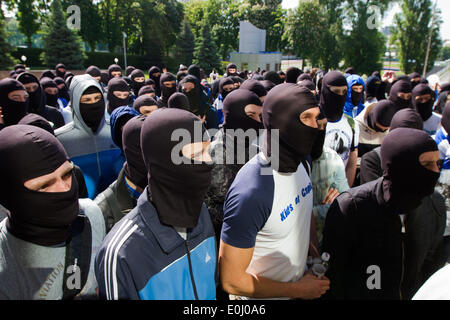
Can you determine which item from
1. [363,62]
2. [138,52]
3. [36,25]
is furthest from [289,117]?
[138,52]

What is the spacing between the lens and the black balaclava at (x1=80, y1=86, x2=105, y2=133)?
14.1 ft

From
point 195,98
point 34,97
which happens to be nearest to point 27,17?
point 34,97

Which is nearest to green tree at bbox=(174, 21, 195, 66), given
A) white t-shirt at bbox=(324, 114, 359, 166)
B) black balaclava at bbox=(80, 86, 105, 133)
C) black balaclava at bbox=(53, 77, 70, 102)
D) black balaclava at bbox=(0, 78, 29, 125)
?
black balaclava at bbox=(53, 77, 70, 102)

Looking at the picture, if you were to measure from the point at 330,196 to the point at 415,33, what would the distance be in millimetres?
45208

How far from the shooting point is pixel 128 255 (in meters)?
1.68

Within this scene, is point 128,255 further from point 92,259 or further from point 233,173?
point 233,173

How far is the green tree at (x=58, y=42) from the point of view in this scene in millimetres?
36812

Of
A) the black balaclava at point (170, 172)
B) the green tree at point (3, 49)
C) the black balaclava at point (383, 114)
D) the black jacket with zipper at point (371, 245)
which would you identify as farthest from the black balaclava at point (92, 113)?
the green tree at point (3, 49)

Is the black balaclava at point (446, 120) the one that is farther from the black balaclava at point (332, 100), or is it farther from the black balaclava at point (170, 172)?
the black balaclava at point (170, 172)

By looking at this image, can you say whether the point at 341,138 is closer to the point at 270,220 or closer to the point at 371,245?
the point at 371,245

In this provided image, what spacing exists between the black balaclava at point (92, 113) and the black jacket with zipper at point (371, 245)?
325 centimetres

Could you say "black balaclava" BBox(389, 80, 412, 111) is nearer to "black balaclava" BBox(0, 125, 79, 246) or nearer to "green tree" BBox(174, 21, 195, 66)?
"black balaclava" BBox(0, 125, 79, 246)

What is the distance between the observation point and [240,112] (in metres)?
3.98
